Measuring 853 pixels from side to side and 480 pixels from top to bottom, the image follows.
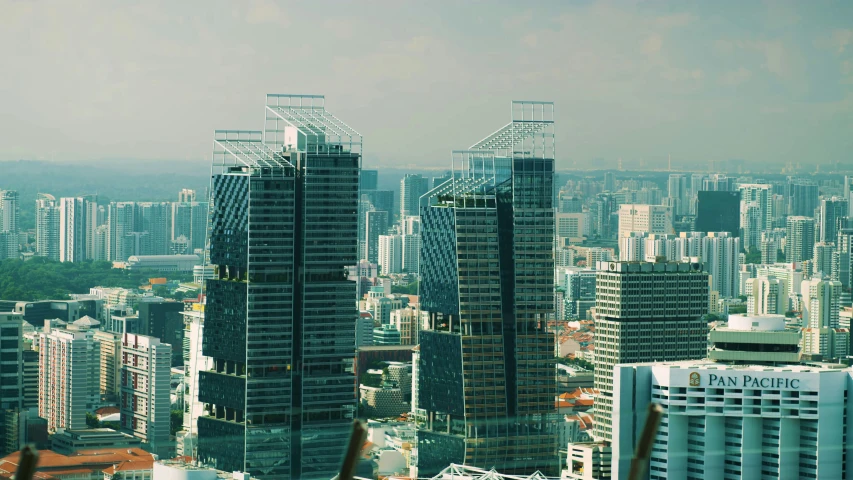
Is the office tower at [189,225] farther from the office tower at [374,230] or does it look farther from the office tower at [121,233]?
the office tower at [374,230]

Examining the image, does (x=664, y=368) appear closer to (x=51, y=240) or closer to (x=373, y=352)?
(x=373, y=352)

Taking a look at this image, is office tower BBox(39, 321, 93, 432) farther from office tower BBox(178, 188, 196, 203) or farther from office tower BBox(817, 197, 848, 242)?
office tower BBox(817, 197, 848, 242)

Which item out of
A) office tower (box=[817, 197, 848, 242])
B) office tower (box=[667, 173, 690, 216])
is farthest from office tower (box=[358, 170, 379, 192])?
office tower (box=[817, 197, 848, 242])

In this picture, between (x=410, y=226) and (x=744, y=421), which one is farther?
(x=410, y=226)

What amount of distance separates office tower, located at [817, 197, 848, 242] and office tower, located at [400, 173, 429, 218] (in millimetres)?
5090

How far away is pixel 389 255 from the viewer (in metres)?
21.2

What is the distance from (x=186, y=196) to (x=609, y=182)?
524cm

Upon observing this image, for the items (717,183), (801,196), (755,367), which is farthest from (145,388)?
(801,196)

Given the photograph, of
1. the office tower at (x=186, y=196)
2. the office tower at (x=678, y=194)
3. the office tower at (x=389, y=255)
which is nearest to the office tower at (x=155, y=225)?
the office tower at (x=186, y=196)

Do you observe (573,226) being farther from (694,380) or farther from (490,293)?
(694,380)

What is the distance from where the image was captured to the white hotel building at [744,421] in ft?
14.8

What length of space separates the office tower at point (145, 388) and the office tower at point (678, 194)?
271 inches

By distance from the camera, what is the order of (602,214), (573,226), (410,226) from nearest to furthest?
(573,226) → (602,214) → (410,226)

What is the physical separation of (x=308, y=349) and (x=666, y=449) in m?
5.39
